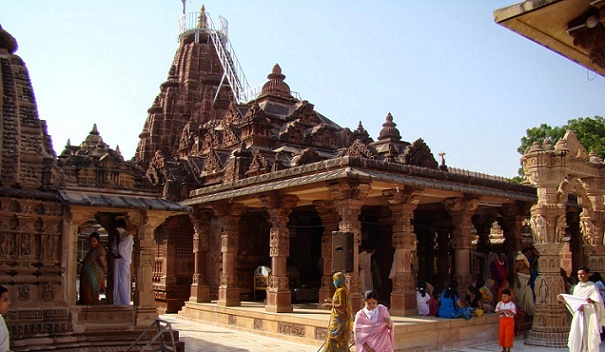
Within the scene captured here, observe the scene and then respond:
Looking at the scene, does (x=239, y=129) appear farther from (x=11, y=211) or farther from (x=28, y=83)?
(x=11, y=211)

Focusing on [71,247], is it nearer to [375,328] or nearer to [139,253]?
[139,253]

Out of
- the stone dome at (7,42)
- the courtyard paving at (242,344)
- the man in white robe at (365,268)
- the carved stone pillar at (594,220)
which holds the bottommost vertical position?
the courtyard paving at (242,344)

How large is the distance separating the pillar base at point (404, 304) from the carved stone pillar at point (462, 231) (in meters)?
1.53

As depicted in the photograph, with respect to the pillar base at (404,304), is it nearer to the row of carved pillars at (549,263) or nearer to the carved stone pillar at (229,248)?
the row of carved pillars at (549,263)

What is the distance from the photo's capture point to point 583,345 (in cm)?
870

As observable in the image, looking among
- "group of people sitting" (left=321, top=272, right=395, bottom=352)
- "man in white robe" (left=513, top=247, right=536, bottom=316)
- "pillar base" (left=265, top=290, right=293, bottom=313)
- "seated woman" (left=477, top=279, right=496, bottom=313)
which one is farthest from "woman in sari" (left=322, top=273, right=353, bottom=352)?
"man in white robe" (left=513, top=247, right=536, bottom=316)

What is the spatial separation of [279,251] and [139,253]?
3703 millimetres

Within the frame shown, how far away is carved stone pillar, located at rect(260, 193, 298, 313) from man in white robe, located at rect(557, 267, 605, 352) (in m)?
5.88

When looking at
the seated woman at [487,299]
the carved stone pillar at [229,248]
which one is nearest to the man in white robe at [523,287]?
the seated woman at [487,299]

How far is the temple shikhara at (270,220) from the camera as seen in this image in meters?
9.12

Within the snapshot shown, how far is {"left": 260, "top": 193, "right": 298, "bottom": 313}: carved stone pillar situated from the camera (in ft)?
41.5

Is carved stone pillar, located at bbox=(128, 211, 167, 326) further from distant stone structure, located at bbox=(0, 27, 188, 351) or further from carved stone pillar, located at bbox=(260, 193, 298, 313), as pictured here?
carved stone pillar, located at bbox=(260, 193, 298, 313)

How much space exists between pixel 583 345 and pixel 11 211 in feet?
29.0

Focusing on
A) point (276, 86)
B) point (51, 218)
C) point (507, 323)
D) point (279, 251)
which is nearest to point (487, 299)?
point (507, 323)
